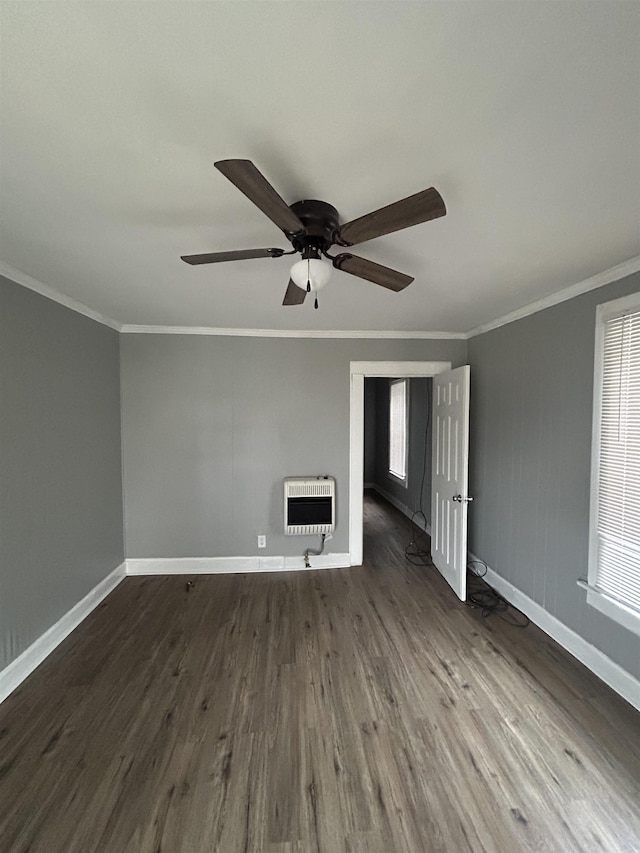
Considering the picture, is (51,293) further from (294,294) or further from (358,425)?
(358,425)

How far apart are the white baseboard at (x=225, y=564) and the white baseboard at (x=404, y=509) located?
1.58m

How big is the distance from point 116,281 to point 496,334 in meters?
2.93

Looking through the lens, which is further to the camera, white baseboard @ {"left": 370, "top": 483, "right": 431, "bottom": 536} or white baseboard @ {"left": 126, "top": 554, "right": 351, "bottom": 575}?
white baseboard @ {"left": 370, "top": 483, "right": 431, "bottom": 536}

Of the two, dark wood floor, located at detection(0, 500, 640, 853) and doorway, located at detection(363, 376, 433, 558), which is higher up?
doorway, located at detection(363, 376, 433, 558)

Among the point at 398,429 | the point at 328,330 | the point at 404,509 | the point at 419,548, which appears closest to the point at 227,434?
the point at 328,330

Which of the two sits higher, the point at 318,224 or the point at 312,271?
the point at 318,224

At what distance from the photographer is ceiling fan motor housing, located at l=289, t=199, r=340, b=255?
1358 mm

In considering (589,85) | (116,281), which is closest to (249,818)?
(589,85)

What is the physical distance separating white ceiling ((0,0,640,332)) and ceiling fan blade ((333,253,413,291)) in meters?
0.17

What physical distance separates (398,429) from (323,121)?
17.4 feet

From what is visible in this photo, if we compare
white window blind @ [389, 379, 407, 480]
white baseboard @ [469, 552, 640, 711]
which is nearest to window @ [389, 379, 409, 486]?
white window blind @ [389, 379, 407, 480]

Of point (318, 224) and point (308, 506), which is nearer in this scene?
point (318, 224)

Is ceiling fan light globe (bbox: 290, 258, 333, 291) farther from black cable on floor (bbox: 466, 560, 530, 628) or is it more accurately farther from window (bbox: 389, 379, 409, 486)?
window (bbox: 389, 379, 409, 486)

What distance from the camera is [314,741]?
5.61 feet
